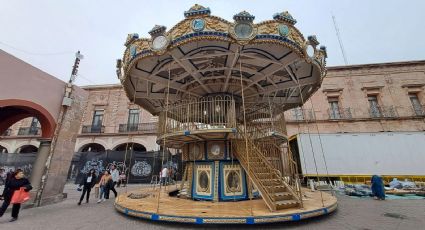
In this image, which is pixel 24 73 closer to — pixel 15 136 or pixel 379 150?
pixel 379 150

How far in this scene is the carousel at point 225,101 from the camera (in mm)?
6055

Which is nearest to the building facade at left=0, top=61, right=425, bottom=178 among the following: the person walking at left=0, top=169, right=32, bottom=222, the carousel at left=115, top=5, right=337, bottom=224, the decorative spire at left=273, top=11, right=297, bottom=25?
the carousel at left=115, top=5, right=337, bottom=224

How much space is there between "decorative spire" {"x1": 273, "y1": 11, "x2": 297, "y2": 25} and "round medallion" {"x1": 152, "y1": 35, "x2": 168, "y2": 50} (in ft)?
11.9

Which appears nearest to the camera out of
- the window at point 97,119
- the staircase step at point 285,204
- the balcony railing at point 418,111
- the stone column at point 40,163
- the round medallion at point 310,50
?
the staircase step at point 285,204

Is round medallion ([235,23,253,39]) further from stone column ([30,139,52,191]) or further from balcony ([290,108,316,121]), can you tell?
balcony ([290,108,316,121])

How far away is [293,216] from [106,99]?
27.8 metres

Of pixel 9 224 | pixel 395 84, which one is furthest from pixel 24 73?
pixel 395 84

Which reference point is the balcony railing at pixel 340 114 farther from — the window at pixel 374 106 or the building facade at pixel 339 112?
the window at pixel 374 106

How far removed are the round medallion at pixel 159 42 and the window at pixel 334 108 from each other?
2200 centimetres

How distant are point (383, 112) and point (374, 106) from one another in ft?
3.54

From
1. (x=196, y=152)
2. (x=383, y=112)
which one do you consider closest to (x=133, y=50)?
(x=196, y=152)

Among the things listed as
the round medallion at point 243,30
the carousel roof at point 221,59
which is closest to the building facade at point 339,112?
the carousel roof at point 221,59

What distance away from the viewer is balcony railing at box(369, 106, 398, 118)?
21719 mm

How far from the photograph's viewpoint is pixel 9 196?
6.27m
